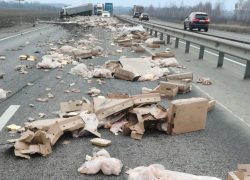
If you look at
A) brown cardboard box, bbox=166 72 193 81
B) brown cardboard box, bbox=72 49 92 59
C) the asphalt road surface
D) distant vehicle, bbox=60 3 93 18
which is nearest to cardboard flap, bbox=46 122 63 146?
the asphalt road surface

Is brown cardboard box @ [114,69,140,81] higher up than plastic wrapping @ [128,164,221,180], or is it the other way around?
plastic wrapping @ [128,164,221,180]

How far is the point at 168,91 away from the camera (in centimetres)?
623

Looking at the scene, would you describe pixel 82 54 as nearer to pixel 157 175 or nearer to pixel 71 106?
pixel 71 106

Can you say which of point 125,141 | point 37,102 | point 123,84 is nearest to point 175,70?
point 123,84

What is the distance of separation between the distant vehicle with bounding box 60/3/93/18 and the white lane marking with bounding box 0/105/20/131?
62635 mm

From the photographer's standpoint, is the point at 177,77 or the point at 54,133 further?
the point at 177,77

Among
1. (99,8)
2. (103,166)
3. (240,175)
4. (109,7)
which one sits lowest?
(103,166)

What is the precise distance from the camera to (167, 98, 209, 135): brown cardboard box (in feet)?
14.2

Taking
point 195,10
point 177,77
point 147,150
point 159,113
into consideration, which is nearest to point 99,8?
point 195,10

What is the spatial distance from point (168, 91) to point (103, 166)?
3.26 meters

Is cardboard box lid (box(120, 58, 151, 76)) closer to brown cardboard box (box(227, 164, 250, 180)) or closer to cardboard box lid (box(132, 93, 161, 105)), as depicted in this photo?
cardboard box lid (box(132, 93, 161, 105))

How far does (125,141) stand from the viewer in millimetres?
4133

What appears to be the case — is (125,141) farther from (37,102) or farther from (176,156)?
(37,102)

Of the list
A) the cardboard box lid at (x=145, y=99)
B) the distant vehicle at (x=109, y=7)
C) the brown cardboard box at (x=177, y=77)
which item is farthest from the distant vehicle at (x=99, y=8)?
the cardboard box lid at (x=145, y=99)
